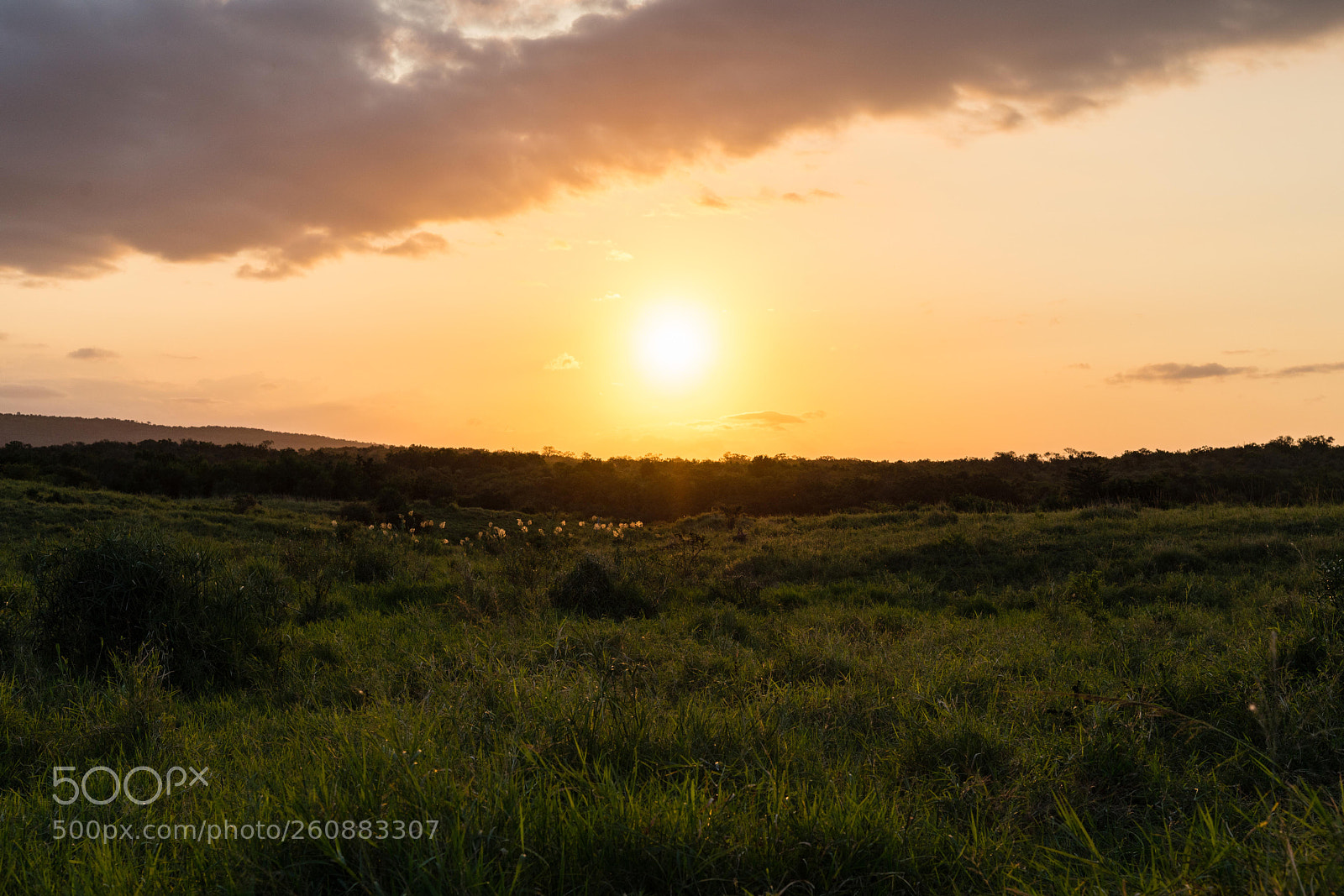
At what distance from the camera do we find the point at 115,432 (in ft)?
400

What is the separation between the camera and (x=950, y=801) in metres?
3.55

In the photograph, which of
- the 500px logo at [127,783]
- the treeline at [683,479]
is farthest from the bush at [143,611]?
the treeline at [683,479]

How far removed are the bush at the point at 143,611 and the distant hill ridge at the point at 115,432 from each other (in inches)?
3941

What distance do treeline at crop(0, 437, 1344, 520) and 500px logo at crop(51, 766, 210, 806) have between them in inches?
1070

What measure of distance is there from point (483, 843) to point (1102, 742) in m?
3.42

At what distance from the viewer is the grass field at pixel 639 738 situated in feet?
8.76

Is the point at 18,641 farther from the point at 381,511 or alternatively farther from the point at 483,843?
the point at 381,511

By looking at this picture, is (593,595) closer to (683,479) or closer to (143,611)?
(143,611)

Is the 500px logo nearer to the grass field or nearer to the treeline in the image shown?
the grass field

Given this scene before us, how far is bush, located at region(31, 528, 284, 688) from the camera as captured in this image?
22.3ft

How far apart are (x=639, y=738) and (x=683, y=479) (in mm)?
44212

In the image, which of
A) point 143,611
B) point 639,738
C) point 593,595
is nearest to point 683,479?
point 593,595

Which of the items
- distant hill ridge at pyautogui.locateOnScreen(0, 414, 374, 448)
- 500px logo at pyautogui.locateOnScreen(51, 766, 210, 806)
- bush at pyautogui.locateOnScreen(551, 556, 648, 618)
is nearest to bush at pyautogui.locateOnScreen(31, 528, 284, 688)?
500px logo at pyautogui.locateOnScreen(51, 766, 210, 806)

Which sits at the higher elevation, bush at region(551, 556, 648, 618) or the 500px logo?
the 500px logo
